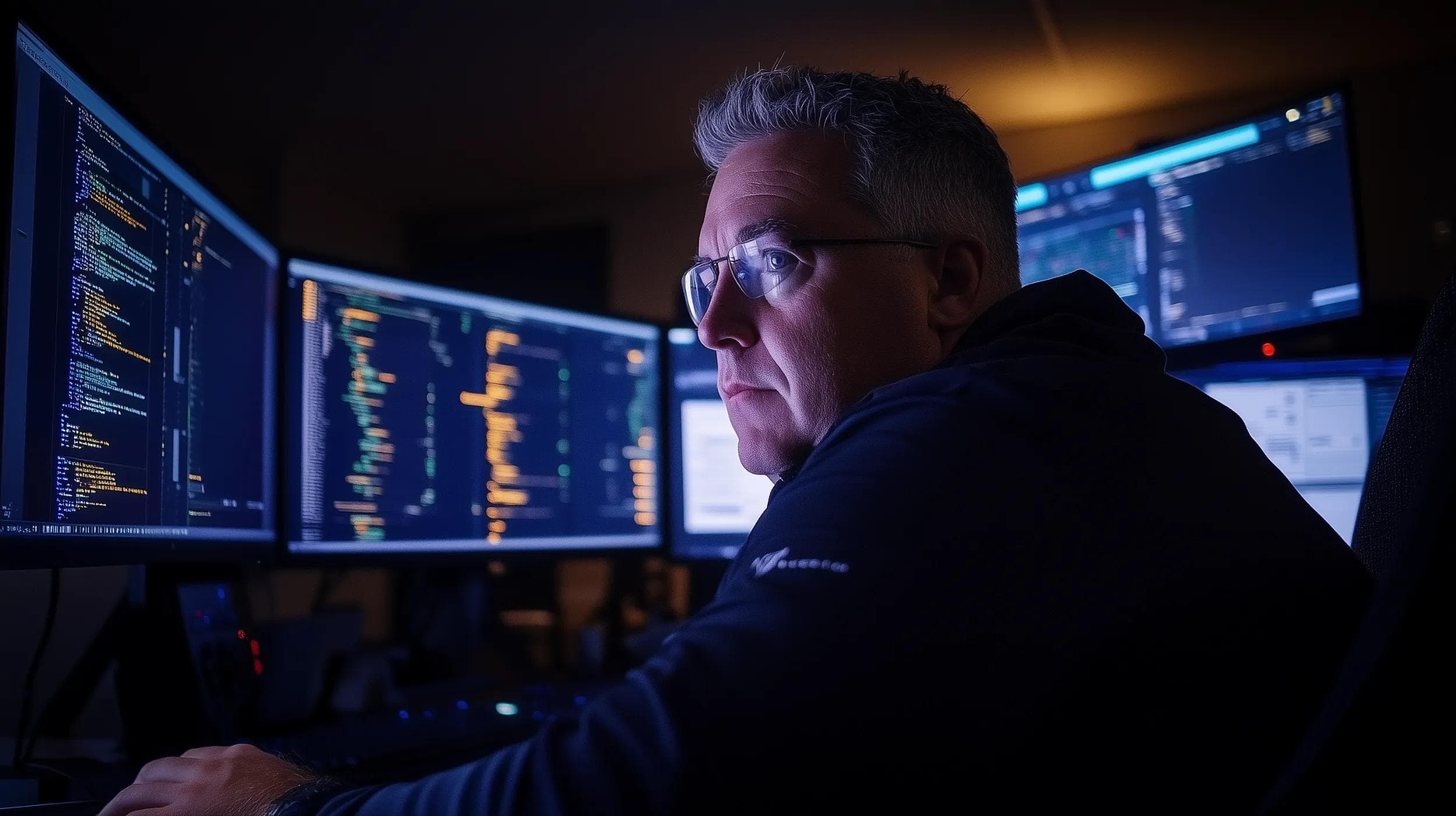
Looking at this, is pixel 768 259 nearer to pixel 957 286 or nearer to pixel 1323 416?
pixel 957 286

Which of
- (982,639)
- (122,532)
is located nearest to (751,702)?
(982,639)

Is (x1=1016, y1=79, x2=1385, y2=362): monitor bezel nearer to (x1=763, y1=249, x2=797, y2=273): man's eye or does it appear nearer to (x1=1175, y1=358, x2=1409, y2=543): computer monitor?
(x1=1175, y1=358, x2=1409, y2=543): computer monitor

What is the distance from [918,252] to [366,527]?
0.91 m

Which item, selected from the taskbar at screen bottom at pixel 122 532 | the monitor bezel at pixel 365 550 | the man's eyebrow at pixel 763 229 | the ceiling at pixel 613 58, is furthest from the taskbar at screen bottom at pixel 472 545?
the ceiling at pixel 613 58

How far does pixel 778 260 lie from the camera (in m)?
0.95

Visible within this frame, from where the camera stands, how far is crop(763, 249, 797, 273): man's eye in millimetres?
941

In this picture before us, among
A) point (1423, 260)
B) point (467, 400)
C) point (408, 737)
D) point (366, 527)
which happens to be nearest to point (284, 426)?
point (366, 527)

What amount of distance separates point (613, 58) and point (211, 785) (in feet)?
9.17

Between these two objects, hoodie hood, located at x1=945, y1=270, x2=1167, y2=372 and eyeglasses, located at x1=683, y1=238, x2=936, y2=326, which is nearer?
hoodie hood, located at x1=945, y1=270, x2=1167, y2=372

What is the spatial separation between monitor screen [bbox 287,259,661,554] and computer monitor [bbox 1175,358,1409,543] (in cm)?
104

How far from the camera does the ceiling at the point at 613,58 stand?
287 centimetres

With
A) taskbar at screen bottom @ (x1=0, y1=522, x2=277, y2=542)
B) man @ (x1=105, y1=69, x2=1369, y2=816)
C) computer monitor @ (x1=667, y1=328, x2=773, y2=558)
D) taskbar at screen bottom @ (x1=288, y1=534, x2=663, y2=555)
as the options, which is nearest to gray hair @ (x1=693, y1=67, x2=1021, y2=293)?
man @ (x1=105, y1=69, x2=1369, y2=816)

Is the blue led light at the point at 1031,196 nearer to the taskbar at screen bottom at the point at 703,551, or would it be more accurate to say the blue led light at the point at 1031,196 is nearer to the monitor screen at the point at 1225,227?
the monitor screen at the point at 1225,227

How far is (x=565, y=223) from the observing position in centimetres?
435
